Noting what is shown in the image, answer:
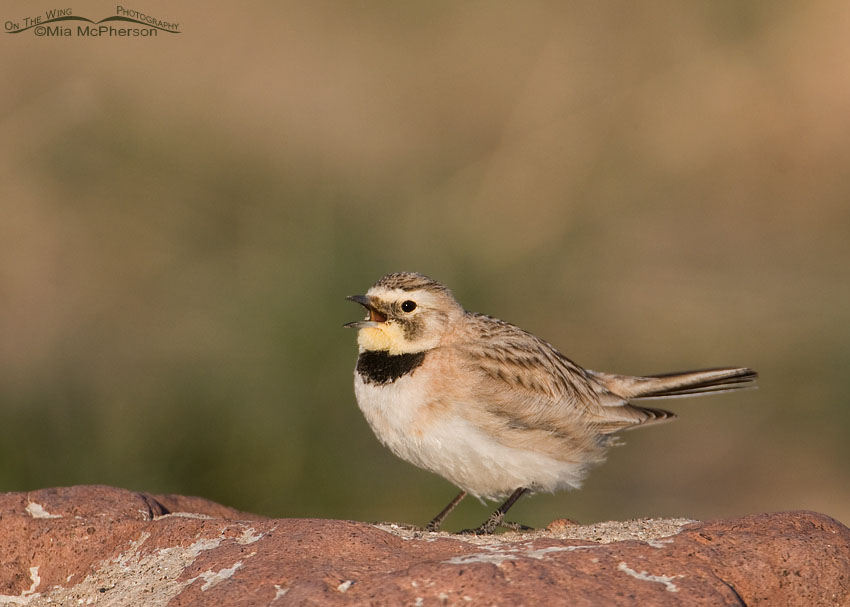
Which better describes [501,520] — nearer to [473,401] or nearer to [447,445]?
[447,445]

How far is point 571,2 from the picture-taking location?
48.4 feet

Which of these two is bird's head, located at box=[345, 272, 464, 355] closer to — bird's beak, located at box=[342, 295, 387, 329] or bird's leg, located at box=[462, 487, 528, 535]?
bird's beak, located at box=[342, 295, 387, 329]

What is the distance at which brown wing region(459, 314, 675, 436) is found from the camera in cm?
682

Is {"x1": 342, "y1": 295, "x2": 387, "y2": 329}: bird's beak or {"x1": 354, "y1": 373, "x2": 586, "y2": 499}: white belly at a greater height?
{"x1": 342, "y1": 295, "x2": 387, "y2": 329}: bird's beak

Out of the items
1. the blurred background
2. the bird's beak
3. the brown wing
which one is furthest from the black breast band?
the blurred background

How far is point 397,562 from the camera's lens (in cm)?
452

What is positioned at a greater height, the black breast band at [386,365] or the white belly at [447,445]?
the black breast band at [386,365]

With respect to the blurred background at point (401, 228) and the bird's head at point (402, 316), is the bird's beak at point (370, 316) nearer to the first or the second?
the bird's head at point (402, 316)

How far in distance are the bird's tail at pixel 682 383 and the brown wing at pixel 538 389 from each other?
0.60 ft

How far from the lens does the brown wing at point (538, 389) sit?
682 centimetres

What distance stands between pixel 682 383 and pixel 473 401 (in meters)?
1.86

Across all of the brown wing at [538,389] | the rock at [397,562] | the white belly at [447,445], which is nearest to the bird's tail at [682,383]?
the brown wing at [538,389]

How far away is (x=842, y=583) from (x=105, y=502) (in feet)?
10.8

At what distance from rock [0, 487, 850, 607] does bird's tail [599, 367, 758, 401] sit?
2.39 metres
